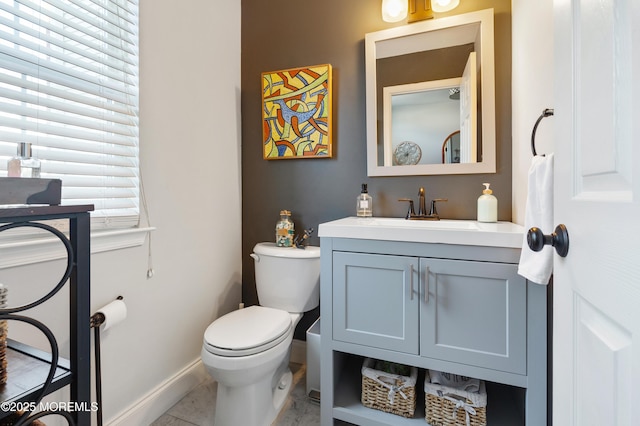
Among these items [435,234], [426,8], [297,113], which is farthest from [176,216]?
[426,8]

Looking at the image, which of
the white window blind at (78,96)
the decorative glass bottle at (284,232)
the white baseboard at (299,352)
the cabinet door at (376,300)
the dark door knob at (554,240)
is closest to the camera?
the dark door knob at (554,240)

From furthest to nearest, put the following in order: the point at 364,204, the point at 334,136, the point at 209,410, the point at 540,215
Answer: the point at 334,136
the point at 364,204
the point at 209,410
the point at 540,215

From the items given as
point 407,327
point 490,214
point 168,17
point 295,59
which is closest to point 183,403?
point 407,327

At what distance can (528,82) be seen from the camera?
4.03ft

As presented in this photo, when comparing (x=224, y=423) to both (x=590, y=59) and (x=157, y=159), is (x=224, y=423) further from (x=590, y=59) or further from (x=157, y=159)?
(x=590, y=59)

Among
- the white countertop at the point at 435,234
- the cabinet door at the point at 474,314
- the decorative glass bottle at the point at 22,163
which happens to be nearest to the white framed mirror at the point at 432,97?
the white countertop at the point at 435,234

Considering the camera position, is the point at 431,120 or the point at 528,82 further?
the point at 431,120

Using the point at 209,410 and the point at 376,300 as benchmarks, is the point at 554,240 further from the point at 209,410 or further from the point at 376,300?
the point at 209,410

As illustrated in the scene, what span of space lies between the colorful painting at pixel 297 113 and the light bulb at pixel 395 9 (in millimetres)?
431

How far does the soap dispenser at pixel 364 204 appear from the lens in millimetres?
1742

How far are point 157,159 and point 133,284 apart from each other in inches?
23.8

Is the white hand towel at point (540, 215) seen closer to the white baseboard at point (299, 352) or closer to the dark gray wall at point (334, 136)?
the dark gray wall at point (334, 136)

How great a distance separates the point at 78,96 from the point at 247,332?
Result: 3.88 feet

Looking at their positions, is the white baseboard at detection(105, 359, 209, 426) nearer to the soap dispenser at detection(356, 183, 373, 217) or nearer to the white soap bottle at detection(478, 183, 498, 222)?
the soap dispenser at detection(356, 183, 373, 217)
